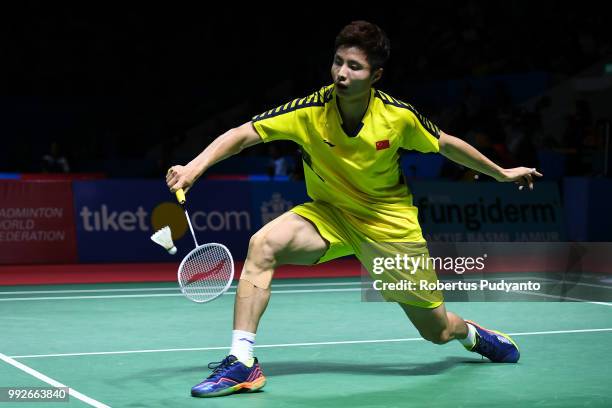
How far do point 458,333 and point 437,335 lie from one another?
19 cm

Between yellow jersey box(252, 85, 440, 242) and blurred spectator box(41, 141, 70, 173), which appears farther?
blurred spectator box(41, 141, 70, 173)

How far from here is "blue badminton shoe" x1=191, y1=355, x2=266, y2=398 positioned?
4992 millimetres

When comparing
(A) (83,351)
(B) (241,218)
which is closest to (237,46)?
(B) (241,218)

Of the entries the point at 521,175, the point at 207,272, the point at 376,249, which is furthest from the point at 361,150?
the point at 207,272

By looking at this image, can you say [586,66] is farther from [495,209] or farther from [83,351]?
[83,351]

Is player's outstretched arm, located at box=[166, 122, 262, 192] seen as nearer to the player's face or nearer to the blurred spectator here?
the player's face

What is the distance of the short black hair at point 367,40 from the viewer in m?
5.15

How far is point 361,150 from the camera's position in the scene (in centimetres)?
534

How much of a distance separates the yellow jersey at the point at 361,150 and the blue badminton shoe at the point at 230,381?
3.13ft

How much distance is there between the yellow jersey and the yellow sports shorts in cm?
3

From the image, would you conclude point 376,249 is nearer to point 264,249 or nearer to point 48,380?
point 264,249

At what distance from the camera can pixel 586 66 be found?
749 inches

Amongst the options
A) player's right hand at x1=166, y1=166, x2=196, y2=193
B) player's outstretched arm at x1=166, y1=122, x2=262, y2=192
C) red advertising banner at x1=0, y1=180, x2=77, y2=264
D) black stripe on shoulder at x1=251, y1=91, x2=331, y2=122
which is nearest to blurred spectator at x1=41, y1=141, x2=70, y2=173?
red advertising banner at x1=0, y1=180, x2=77, y2=264

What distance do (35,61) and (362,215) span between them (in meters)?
21.0
